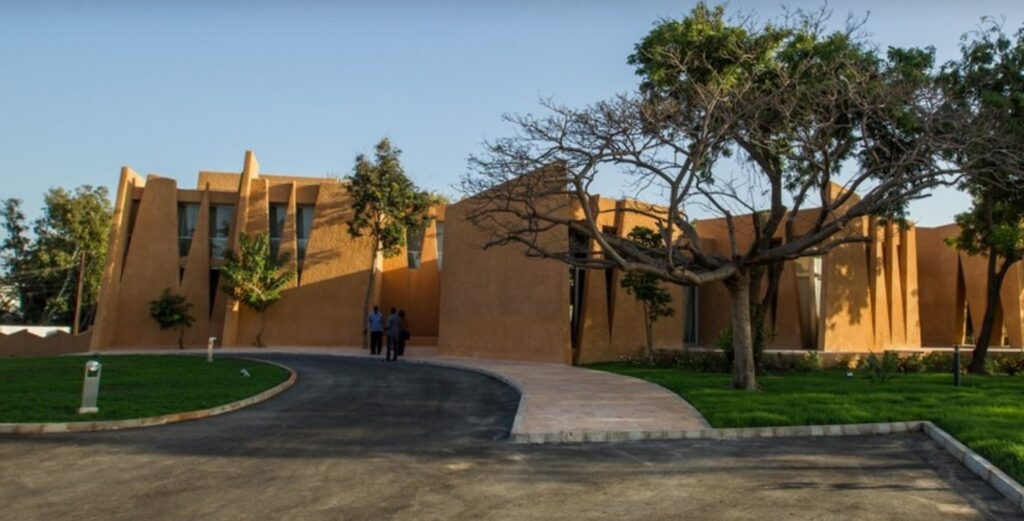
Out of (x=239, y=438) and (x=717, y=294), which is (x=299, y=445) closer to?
(x=239, y=438)

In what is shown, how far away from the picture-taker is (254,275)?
31.0m

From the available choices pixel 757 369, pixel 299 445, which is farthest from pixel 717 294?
pixel 299 445

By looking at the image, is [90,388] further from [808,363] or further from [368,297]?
[368,297]

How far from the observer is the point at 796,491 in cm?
692

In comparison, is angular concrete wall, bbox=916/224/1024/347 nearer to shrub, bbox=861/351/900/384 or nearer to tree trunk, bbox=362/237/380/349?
shrub, bbox=861/351/900/384

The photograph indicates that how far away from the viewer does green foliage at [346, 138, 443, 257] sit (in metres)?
30.9

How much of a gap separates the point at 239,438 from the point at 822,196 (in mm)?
10631

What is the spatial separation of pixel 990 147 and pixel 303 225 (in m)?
27.5

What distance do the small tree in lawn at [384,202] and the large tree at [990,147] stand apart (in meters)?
19.8

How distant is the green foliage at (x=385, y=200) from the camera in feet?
101

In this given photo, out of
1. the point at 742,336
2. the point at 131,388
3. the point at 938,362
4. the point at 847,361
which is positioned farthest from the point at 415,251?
the point at 742,336

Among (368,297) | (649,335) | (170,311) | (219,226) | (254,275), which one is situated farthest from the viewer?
(219,226)

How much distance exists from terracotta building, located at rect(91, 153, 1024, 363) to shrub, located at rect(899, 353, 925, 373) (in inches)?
90.6

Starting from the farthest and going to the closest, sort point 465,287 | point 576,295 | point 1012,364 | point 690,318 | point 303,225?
point 303,225, point 690,318, point 465,287, point 576,295, point 1012,364
